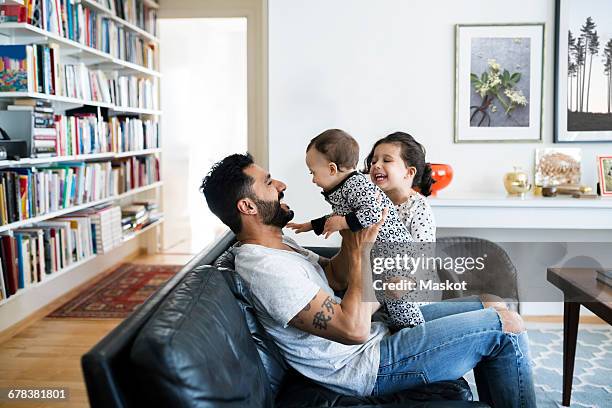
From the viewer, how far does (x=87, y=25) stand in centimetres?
456

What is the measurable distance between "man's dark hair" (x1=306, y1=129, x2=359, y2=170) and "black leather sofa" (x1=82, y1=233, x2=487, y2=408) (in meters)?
0.57

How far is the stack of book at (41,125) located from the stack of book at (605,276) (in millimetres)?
3063

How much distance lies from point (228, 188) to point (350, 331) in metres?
0.54

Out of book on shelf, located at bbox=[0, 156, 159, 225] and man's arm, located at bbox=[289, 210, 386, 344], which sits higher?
book on shelf, located at bbox=[0, 156, 159, 225]

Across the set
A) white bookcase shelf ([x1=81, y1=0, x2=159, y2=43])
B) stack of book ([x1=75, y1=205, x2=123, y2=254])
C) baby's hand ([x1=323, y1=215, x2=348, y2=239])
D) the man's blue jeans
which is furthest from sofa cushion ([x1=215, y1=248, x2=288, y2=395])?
white bookcase shelf ([x1=81, y1=0, x2=159, y2=43])

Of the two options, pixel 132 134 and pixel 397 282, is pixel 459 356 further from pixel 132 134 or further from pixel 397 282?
pixel 132 134

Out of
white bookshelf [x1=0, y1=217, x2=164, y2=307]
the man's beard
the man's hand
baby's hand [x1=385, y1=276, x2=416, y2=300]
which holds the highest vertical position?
the man's beard

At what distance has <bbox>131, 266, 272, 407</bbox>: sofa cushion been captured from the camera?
1.17 metres

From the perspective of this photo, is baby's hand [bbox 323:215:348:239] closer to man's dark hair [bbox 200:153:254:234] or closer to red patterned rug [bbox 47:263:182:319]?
man's dark hair [bbox 200:153:254:234]

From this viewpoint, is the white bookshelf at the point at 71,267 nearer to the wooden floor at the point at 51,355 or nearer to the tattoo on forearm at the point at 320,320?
the wooden floor at the point at 51,355

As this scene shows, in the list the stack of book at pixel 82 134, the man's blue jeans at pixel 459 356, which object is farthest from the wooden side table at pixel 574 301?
the stack of book at pixel 82 134

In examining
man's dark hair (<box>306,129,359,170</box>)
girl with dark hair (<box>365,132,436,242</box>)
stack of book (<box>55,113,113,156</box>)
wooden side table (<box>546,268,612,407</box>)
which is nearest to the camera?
man's dark hair (<box>306,129,359,170</box>)

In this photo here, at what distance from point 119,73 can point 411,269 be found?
4.16 metres

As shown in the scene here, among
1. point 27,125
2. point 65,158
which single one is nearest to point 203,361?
point 27,125
